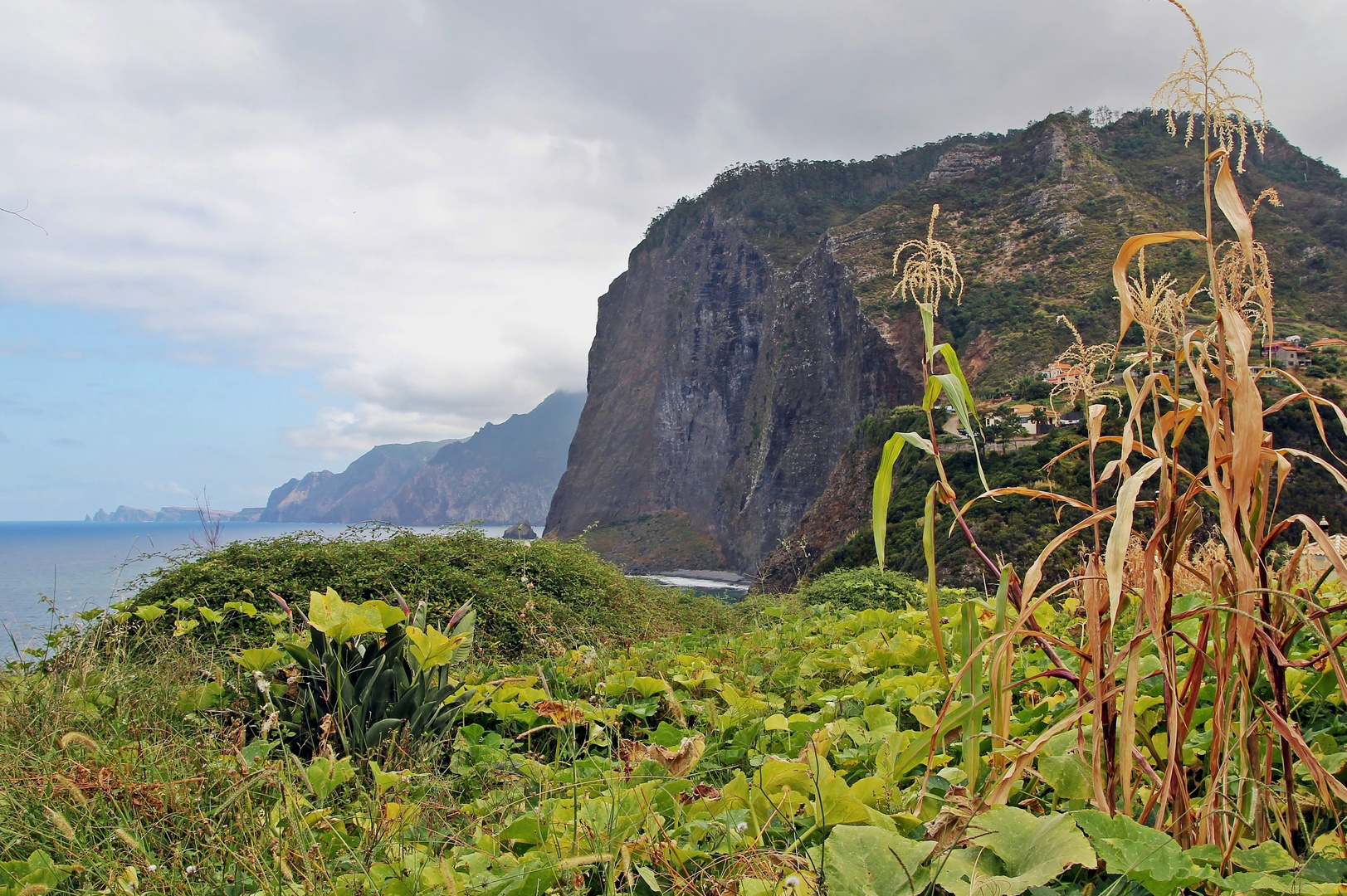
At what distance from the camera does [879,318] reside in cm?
5244

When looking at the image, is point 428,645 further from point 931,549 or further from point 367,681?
point 931,549

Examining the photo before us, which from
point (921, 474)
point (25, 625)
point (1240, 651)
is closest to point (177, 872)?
point (1240, 651)

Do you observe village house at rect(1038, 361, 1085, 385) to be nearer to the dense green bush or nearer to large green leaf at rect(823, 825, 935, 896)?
large green leaf at rect(823, 825, 935, 896)

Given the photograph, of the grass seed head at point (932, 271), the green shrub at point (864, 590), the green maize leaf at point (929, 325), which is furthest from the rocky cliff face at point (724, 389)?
the green maize leaf at point (929, 325)

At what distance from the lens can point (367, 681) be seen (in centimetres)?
275

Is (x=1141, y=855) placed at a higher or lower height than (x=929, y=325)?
lower

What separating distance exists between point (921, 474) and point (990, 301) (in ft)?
69.6

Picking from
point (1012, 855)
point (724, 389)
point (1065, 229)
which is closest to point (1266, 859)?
point (1012, 855)

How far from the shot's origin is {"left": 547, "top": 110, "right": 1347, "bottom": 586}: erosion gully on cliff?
137 feet

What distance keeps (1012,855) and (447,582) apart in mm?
6497

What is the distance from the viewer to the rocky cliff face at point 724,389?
5906cm

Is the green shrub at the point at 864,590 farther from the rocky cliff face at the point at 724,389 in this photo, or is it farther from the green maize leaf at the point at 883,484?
the rocky cliff face at the point at 724,389

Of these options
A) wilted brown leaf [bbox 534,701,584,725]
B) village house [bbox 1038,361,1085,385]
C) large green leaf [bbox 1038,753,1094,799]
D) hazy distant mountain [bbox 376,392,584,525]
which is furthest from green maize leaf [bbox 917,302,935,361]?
hazy distant mountain [bbox 376,392,584,525]

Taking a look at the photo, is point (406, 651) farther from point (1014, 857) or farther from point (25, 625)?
point (25, 625)
